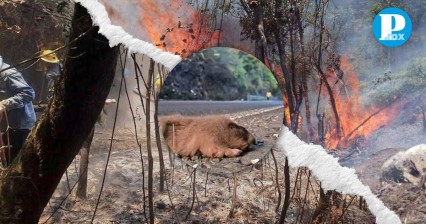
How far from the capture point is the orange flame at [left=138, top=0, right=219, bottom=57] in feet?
6.89

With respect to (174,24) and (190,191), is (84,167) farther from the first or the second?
(174,24)

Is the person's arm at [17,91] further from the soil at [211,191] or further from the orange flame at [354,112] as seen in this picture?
the orange flame at [354,112]

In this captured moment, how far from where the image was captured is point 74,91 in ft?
7.70

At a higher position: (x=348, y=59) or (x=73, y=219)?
(x=348, y=59)

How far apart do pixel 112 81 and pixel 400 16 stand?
1245 millimetres

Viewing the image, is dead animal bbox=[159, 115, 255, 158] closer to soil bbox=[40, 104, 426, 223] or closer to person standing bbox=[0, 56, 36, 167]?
soil bbox=[40, 104, 426, 223]

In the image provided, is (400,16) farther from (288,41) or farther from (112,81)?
(112,81)

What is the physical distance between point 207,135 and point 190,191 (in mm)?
259

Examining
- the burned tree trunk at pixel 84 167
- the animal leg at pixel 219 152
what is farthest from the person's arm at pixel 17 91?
the animal leg at pixel 219 152

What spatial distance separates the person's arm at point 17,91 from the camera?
7.50 feet

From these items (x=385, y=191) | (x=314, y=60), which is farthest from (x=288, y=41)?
(x=385, y=191)

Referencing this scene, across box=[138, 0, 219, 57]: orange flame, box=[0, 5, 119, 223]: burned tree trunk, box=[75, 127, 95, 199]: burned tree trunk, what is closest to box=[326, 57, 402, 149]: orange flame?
box=[138, 0, 219, 57]: orange flame

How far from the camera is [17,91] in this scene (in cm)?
230

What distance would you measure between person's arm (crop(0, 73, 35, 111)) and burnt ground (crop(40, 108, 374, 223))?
350 mm
